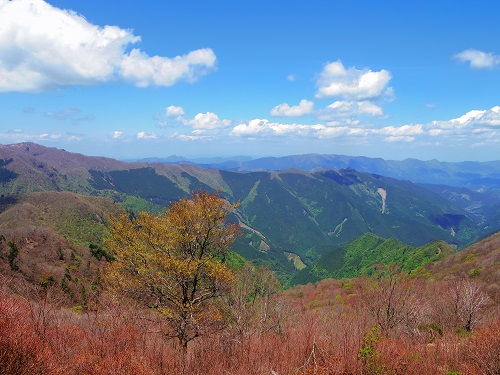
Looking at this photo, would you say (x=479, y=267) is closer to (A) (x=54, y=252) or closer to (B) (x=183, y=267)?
(B) (x=183, y=267)

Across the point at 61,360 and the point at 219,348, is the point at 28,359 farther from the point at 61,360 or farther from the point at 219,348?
the point at 219,348

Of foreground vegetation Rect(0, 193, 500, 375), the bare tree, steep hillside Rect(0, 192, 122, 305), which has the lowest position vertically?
steep hillside Rect(0, 192, 122, 305)

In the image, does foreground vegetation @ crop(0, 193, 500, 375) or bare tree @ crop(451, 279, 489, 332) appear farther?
bare tree @ crop(451, 279, 489, 332)

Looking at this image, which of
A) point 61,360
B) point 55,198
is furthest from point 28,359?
point 55,198

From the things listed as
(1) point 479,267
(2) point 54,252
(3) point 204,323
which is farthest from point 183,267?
(2) point 54,252

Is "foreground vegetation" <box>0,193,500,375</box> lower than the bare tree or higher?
higher

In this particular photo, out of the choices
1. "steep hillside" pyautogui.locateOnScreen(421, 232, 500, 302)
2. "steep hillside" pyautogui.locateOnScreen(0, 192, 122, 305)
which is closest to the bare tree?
"steep hillside" pyautogui.locateOnScreen(421, 232, 500, 302)

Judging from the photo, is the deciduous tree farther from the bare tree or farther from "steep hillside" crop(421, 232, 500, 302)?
"steep hillside" crop(421, 232, 500, 302)

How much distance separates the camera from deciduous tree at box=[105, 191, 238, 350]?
→ 20297 mm

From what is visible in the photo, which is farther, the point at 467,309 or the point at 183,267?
the point at 467,309

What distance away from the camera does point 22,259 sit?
7244cm

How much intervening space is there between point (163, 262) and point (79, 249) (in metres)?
91.0

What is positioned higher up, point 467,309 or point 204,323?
point 204,323

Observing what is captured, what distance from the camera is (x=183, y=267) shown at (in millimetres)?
19516
